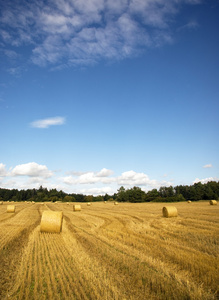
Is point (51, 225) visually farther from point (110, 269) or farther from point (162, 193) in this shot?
point (162, 193)

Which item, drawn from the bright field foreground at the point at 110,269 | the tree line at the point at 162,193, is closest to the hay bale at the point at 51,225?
the bright field foreground at the point at 110,269

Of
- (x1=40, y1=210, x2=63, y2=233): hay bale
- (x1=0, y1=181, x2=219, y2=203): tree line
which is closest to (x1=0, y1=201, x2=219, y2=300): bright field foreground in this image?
(x1=40, y1=210, x2=63, y2=233): hay bale

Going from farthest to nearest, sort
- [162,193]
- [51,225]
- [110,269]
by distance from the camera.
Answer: [162,193] < [51,225] < [110,269]

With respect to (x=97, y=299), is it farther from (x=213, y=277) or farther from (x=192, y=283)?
(x=213, y=277)

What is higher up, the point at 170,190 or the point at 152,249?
the point at 170,190

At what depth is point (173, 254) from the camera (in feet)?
21.8

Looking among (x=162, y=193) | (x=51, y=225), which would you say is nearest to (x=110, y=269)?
(x=51, y=225)

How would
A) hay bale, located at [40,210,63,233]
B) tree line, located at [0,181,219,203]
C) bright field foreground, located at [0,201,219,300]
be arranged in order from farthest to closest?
tree line, located at [0,181,219,203] → hay bale, located at [40,210,63,233] → bright field foreground, located at [0,201,219,300]

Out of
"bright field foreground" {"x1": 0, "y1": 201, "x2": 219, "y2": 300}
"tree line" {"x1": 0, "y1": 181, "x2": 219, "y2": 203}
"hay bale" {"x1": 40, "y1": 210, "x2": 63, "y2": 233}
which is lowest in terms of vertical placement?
"bright field foreground" {"x1": 0, "y1": 201, "x2": 219, "y2": 300}

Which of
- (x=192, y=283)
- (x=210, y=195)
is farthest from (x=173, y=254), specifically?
(x=210, y=195)

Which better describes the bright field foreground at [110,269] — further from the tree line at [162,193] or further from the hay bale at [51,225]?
the tree line at [162,193]

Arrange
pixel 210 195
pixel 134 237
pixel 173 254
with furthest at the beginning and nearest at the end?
pixel 210 195 → pixel 134 237 → pixel 173 254

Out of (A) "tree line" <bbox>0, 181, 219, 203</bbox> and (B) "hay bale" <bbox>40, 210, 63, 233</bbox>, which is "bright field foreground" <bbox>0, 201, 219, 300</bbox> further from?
(A) "tree line" <bbox>0, 181, 219, 203</bbox>

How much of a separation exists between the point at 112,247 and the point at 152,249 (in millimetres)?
1526
